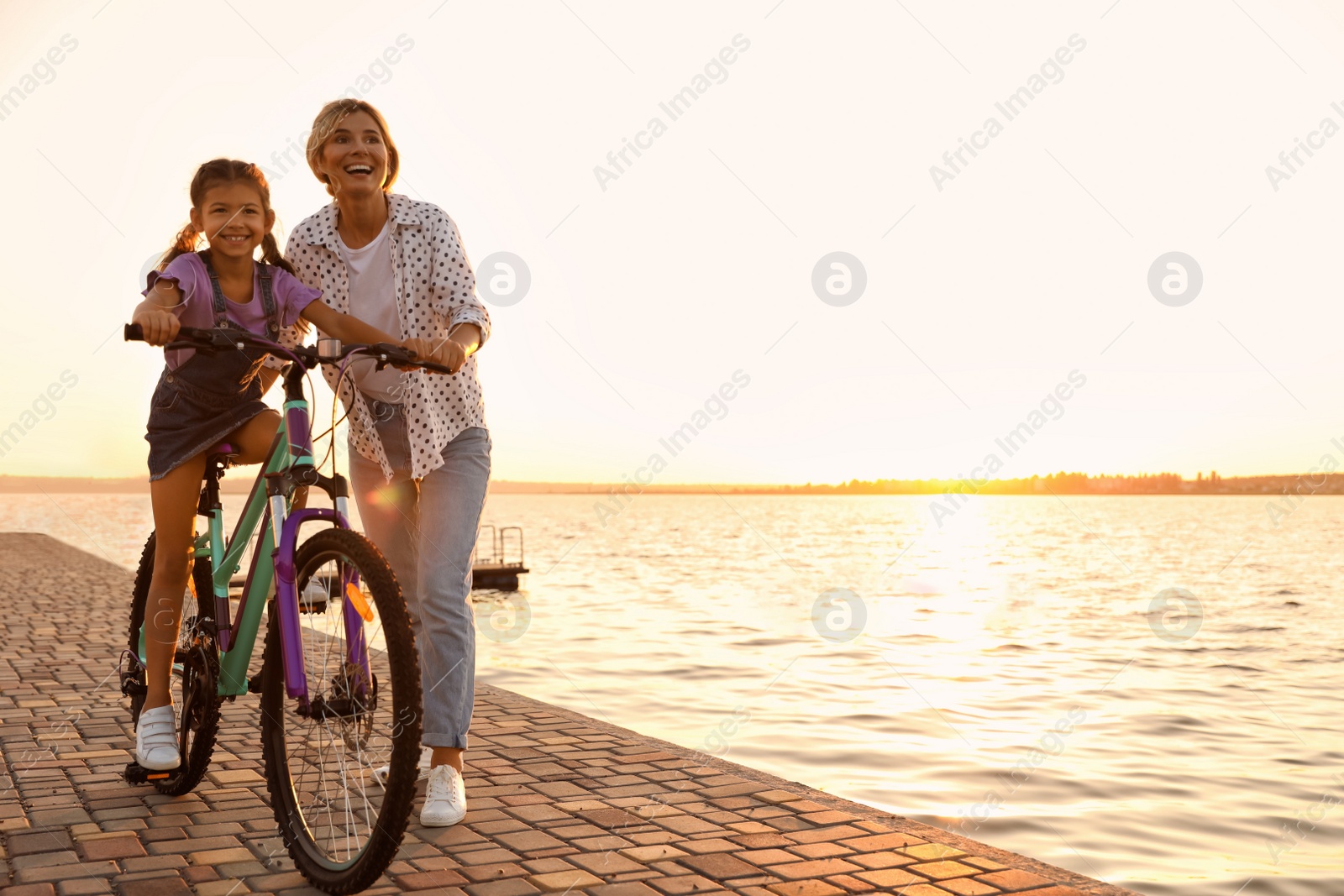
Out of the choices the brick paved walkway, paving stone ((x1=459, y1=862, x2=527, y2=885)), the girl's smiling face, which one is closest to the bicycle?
the brick paved walkway

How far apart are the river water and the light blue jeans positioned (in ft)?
9.73

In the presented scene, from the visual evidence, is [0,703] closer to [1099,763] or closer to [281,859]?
[281,859]

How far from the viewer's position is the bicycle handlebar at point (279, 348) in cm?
287

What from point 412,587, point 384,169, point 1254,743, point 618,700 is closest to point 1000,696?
point 1254,743

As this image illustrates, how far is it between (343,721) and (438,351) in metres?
1.01

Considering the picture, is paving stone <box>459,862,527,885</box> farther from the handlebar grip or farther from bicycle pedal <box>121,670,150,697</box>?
bicycle pedal <box>121,670,150,697</box>

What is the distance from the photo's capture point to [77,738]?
4.66 meters

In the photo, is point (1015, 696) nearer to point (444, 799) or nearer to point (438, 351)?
point (444, 799)

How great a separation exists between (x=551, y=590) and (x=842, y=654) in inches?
506

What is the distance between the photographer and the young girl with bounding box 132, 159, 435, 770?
336 cm

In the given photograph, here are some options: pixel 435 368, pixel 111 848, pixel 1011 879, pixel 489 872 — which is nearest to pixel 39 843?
pixel 111 848

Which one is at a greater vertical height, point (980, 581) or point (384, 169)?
point (384, 169)

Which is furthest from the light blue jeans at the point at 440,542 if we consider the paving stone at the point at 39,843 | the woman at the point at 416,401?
the paving stone at the point at 39,843

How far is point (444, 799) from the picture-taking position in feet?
11.3
